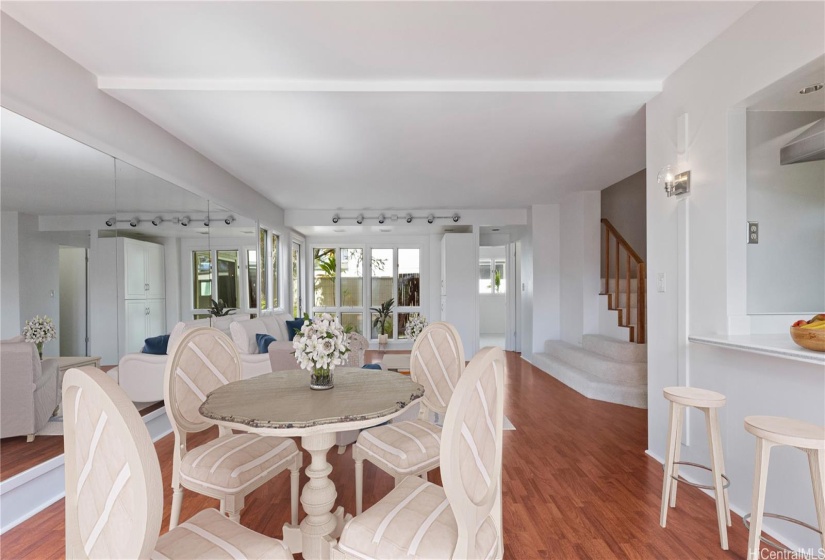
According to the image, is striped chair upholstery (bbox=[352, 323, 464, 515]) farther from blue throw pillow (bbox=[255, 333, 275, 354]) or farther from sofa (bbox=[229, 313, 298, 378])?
blue throw pillow (bbox=[255, 333, 275, 354])

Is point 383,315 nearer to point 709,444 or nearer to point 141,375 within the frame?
point 141,375

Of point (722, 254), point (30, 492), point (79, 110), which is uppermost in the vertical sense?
point (79, 110)

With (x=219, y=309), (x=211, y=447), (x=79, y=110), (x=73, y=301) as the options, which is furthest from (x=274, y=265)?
(x=211, y=447)

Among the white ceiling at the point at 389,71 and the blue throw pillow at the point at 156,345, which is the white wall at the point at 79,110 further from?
the blue throw pillow at the point at 156,345

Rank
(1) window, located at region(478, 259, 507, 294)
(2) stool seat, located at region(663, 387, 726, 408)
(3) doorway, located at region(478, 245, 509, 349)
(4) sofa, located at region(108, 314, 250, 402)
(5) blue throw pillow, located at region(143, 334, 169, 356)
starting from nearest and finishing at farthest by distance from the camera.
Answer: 1. (2) stool seat, located at region(663, 387, 726, 408)
2. (4) sofa, located at region(108, 314, 250, 402)
3. (5) blue throw pillow, located at region(143, 334, 169, 356)
4. (1) window, located at region(478, 259, 507, 294)
5. (3) doorway, located at region(478, 245, 509, 349)

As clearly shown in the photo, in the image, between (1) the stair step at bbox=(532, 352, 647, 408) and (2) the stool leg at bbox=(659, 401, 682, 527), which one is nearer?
(2) the stool leg at bbox=(659, 401, 682, 527)

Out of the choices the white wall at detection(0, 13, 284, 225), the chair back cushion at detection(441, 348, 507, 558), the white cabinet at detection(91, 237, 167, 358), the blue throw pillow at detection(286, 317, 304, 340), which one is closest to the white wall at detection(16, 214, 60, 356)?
the white cabinet at detection(91, 237, 167, 358)

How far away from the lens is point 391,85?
2.84 m

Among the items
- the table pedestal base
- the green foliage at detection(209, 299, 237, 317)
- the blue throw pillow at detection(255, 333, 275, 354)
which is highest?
the green foliage at detection(209, 299, 237, 317)

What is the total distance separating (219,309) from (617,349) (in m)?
4.61

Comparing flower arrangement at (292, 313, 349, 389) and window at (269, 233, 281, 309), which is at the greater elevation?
window at (269, 233, 281, 309)

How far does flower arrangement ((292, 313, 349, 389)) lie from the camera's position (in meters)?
1.86

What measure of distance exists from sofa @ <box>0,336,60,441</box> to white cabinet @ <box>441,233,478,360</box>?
221 inches

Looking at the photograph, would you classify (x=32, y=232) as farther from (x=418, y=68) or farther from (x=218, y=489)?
(x=418, y=68)
